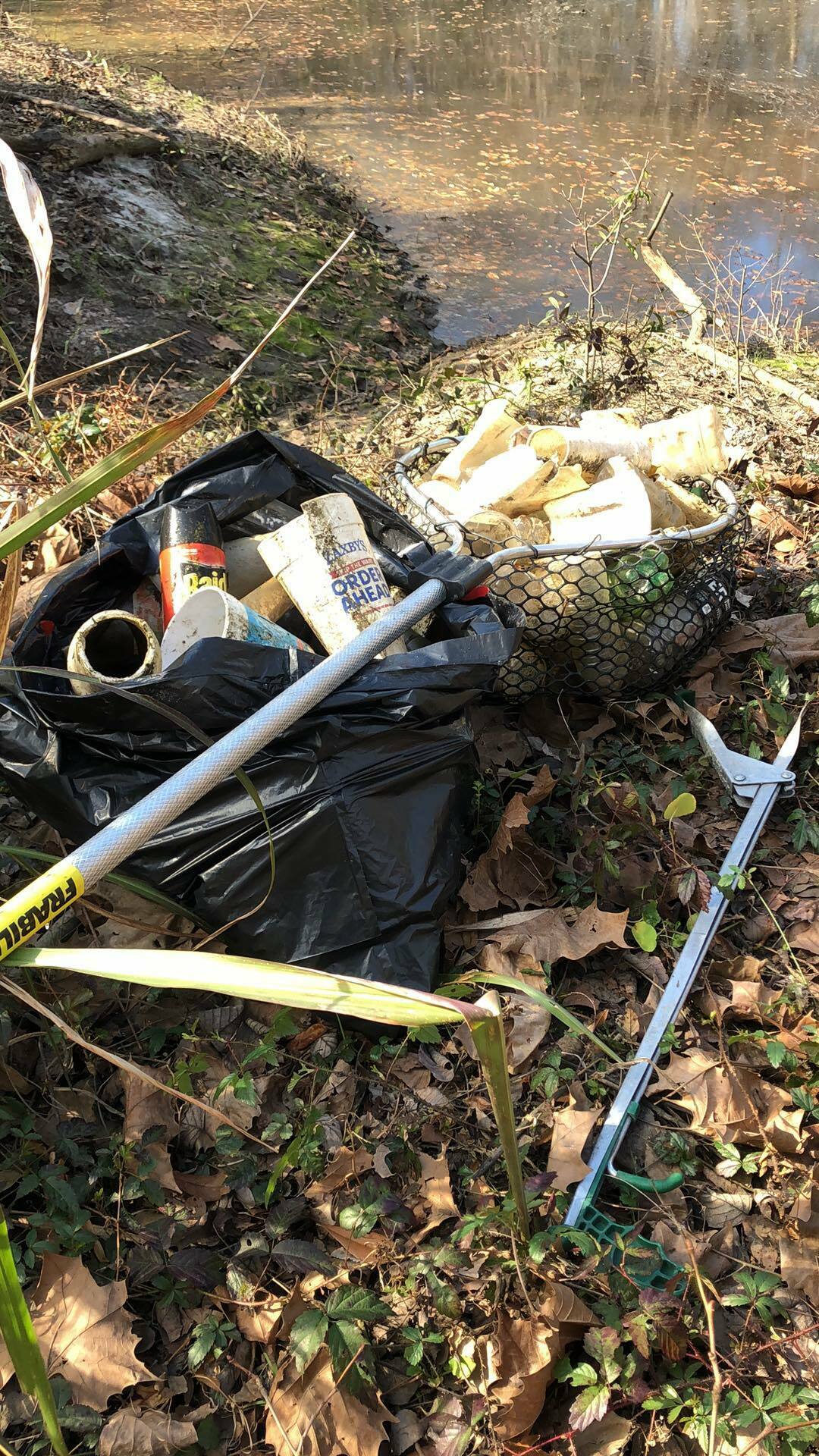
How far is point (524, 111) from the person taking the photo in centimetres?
697

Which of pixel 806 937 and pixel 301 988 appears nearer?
pixel 301 988

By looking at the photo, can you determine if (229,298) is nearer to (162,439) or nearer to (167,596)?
(167,596)

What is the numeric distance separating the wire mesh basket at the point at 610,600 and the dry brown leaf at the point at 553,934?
564 mm

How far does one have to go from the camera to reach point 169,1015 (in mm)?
1755

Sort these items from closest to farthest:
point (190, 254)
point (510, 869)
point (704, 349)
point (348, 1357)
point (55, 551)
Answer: point (348, 1357) < point (510, 869) < point (55, 551) < point (704, 349) < point (190, 254)

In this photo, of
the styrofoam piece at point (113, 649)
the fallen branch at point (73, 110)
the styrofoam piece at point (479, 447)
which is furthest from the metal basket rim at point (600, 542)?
the fallen branch at point (73, 110)

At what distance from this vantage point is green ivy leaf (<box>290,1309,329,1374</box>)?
132cm

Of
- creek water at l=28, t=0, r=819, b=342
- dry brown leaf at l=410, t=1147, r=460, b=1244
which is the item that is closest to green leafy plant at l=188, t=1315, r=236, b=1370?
dry brown leaf at l=410, t=1147, r=460, b=1244

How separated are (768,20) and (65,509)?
10.3 m

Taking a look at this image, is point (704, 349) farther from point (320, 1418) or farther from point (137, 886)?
point (320, 1418)

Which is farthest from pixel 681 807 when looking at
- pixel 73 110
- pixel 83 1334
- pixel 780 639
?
pixel 73 110

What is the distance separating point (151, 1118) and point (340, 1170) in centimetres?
33

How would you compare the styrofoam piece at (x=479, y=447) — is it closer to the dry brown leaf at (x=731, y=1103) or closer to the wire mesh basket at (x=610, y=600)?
the wire mesh basket at (x=610, y=600)

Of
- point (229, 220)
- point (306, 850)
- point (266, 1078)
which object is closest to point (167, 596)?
point (306, 850)
